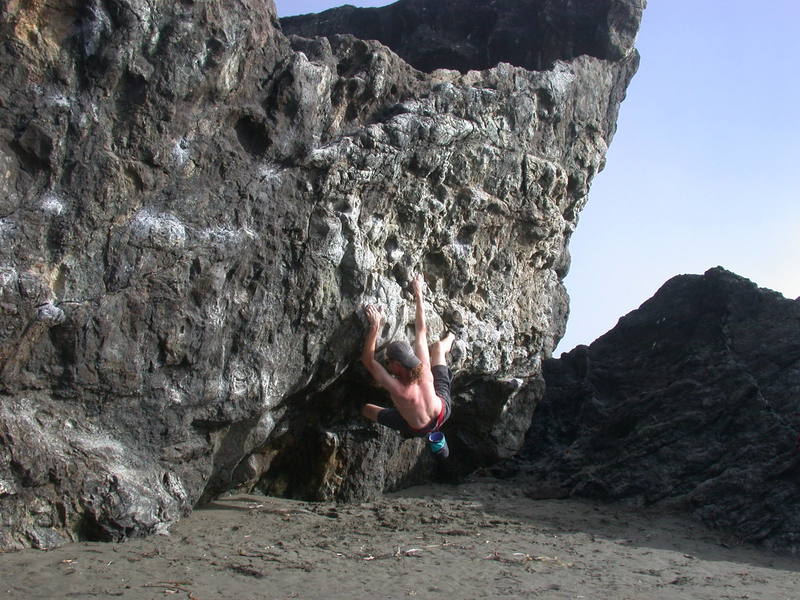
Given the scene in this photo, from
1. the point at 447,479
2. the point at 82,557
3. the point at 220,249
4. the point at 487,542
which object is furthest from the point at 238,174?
the point at 447,479

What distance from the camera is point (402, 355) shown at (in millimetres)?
7457

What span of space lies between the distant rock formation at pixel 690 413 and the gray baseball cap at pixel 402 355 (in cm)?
322

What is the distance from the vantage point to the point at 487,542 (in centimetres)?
695

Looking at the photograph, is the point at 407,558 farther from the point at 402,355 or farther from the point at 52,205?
the point at 52,205

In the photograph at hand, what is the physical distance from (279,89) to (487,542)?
4.23 m

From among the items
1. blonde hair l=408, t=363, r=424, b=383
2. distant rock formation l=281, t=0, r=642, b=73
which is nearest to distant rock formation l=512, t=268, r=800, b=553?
blonde hair l=408, t=363, r=424, b=383

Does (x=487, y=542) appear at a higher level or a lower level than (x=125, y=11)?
lower

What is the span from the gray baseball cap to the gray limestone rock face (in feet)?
1.15

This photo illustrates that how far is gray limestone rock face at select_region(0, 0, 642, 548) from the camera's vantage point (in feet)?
19.7

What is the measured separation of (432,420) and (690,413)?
13.0 feet

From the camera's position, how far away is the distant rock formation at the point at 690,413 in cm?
874

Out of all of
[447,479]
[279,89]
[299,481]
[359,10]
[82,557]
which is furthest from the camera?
[359,10]

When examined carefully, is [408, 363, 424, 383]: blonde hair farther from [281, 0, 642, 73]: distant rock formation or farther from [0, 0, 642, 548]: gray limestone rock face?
[281, 0, 642, 73]: distant rock formation

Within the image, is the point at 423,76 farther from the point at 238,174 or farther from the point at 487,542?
the point at 487,542
